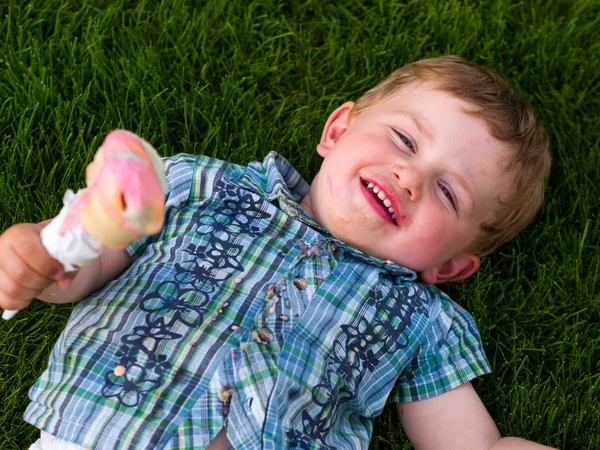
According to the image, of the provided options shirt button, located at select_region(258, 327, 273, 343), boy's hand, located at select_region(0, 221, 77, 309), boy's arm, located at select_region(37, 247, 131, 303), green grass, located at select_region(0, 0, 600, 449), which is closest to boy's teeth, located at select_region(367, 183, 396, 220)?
shirt button, located at select_region(258, 327, 273, 343)

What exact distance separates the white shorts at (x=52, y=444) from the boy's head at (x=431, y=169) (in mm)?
944

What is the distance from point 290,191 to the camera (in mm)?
2338

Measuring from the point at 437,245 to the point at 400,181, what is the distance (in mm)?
261

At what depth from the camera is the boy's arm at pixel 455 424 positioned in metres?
2.11

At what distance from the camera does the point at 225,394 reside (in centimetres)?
181

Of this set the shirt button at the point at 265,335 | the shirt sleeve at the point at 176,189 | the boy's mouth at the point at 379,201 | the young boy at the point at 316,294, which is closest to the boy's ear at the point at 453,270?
the young boy at the point at 316,294

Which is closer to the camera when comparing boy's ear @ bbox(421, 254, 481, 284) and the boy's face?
the boy's face

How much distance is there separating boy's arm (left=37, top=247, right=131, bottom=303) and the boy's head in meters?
0.62

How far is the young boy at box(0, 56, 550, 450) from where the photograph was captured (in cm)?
181

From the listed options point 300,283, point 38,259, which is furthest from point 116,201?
point 300,283

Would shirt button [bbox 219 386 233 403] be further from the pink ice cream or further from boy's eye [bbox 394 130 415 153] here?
boy's eye [bbox 394 130 415 153]

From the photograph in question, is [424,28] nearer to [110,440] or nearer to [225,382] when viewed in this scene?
[225,382]

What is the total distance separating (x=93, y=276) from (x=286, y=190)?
0.62 m

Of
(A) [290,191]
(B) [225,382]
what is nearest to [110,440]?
(B) [225,382]
